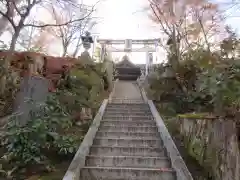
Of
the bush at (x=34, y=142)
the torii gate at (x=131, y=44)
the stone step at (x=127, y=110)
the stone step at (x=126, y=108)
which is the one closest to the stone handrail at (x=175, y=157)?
the bush at (x=34, y=142)

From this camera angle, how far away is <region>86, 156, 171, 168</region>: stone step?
505cm

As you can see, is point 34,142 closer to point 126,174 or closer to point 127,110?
point 126,174

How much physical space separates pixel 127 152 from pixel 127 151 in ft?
0.06

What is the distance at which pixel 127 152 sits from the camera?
5547 mm

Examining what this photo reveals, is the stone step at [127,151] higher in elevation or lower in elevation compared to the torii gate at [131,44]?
lower

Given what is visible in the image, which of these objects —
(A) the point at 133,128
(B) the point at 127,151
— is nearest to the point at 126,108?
(A) the point at 133,128

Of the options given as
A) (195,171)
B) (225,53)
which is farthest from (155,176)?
(225,53)

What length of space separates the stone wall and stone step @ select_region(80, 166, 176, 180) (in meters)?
0.61

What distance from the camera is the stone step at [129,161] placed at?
5051mm

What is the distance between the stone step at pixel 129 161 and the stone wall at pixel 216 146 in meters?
0.60

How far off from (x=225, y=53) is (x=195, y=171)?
7.44 feet

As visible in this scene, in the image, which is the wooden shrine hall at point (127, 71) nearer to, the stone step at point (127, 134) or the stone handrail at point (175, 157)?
the stone step at point (127, 134)

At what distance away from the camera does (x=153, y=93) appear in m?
10.4

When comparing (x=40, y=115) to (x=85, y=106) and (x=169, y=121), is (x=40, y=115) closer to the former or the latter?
(x=85, y=106)
